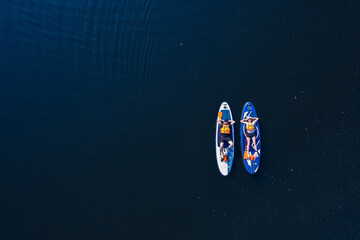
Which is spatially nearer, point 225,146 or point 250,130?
point 250,130

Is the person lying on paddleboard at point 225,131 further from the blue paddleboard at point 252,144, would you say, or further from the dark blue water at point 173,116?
the blue paddleboard at point 252,144

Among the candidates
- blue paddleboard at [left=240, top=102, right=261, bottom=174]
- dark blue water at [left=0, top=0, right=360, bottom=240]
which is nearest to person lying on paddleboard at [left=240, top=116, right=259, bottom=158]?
blue paddleboard at [left=240, top=102, right=261, bottom=174]

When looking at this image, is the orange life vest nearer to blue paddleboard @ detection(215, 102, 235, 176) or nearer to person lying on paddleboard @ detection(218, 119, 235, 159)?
person lying on paddleboard @ detection(218, 119, 235, 159)

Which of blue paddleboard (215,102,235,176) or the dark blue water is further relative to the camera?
blue paddleboard (215,102,235,176)

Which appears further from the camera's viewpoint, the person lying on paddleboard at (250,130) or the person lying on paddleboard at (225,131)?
the person lying on paddleboard at (225,131)

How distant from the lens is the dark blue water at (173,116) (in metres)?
5.93

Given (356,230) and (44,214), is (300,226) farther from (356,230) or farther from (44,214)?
(44,214)

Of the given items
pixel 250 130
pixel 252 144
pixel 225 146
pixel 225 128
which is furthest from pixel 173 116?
pixel 252 144

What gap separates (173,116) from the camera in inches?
245

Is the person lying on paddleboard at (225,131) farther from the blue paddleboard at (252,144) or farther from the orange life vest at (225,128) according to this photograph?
the blue paddleboard at (252,144)

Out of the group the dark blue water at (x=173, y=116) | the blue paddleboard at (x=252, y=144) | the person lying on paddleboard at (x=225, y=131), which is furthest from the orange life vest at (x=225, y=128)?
the blue paddleboard at (x=252, y=144)

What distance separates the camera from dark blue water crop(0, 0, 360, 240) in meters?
5.93

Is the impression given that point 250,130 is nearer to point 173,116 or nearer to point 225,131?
point 225,131

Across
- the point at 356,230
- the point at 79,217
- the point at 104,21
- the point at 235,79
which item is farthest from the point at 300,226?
the point at 104,21
